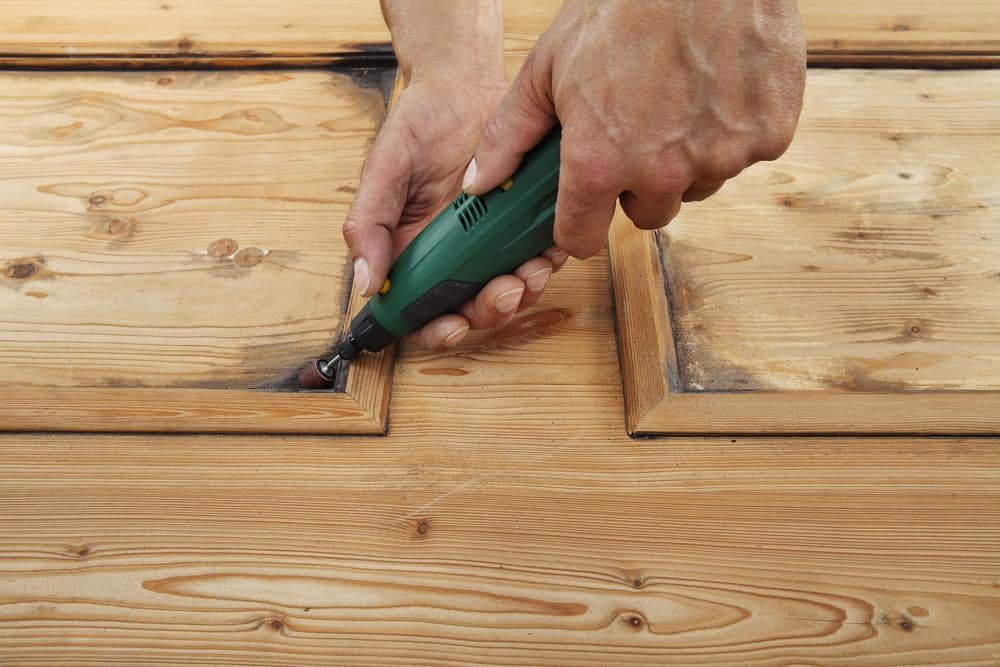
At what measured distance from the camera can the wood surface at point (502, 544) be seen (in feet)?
2.13

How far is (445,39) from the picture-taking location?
3.23 ft

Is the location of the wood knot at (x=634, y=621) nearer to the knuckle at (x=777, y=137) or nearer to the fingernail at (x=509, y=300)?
the fingernail at (x=509, y=300)

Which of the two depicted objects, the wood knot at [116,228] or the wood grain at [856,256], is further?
the wood knot at [116,228]

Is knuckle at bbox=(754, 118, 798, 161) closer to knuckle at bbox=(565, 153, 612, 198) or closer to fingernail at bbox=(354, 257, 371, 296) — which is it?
knuckle at bbox=(565, 153, 612, 198)

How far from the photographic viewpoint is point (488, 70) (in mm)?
1009

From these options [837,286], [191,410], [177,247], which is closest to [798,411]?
[837,286]

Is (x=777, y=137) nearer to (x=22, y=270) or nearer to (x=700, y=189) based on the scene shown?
(x=700, y=189)

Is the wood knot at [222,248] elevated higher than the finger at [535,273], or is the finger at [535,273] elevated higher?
the finger at [535,273]

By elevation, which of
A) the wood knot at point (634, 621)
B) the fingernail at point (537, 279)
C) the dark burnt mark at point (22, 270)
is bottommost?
the wood knot at point (634, 621)

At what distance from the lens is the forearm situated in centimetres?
98

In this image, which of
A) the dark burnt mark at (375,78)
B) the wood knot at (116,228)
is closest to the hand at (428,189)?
the dark burnt mark at (375,78)

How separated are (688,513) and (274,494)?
17.5 inches

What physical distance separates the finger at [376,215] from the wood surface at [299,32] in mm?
317

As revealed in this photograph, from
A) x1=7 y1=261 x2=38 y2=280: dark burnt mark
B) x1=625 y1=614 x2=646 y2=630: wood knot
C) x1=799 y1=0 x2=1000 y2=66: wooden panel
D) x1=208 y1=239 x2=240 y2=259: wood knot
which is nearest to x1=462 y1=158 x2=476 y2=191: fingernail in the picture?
x1=208 y1=239 x2=240 y2=259: wood knot
